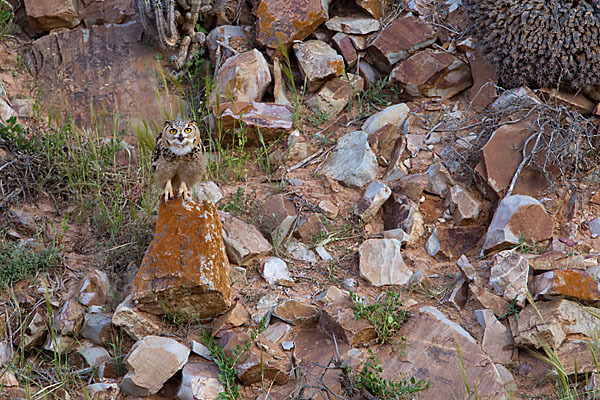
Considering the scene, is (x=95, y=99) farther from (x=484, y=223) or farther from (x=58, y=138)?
(x=484, y=223)

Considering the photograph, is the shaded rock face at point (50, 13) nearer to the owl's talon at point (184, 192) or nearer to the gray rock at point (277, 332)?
the owl's talon at point (184, 192)

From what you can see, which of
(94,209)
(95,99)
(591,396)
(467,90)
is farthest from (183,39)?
(591,396)

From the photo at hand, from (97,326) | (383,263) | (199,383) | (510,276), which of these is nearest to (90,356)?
(97,326)

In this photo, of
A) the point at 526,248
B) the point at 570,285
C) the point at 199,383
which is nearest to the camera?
the point at 199,383

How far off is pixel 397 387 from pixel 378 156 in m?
2.49

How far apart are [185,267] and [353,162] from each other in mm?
2052

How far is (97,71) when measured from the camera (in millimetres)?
6547

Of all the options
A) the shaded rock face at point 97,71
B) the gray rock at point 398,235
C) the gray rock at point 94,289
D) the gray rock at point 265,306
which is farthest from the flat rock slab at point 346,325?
the shaded rock face at point 97,71

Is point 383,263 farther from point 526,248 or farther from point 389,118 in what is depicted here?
point 389,118

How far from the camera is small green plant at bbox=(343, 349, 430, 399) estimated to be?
3627 millimetres

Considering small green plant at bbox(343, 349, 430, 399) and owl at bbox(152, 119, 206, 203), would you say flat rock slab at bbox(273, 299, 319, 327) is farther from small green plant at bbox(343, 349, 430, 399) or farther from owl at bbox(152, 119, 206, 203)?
owl at bbox(152, 119, 206, 203)

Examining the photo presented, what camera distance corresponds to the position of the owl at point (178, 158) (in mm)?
4305

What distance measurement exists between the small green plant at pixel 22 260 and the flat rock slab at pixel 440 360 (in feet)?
8.36

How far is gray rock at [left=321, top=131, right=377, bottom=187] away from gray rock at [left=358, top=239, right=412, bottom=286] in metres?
0.86
